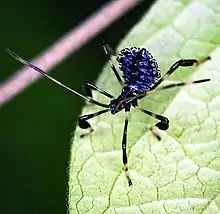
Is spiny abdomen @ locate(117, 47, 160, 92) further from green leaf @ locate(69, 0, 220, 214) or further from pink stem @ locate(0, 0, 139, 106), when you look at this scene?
pink stem @ locate(0, 0, 139, 106)

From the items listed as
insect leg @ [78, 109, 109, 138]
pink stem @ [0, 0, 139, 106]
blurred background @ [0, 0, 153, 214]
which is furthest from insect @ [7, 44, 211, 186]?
blurred background @ [0, 0, 153, 214]

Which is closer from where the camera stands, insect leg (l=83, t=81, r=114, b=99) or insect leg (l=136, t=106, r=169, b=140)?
insect leg (l=136, t=106, r=169, b=140)

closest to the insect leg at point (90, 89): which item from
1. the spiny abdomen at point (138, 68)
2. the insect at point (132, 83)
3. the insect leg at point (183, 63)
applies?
the insect at point (132, 83)

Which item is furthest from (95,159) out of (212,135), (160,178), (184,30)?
(184,30)

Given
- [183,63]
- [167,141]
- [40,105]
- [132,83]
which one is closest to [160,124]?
[167,141]

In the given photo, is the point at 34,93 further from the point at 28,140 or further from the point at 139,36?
the point at 139,36

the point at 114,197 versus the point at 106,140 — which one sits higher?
the point at 106,140
